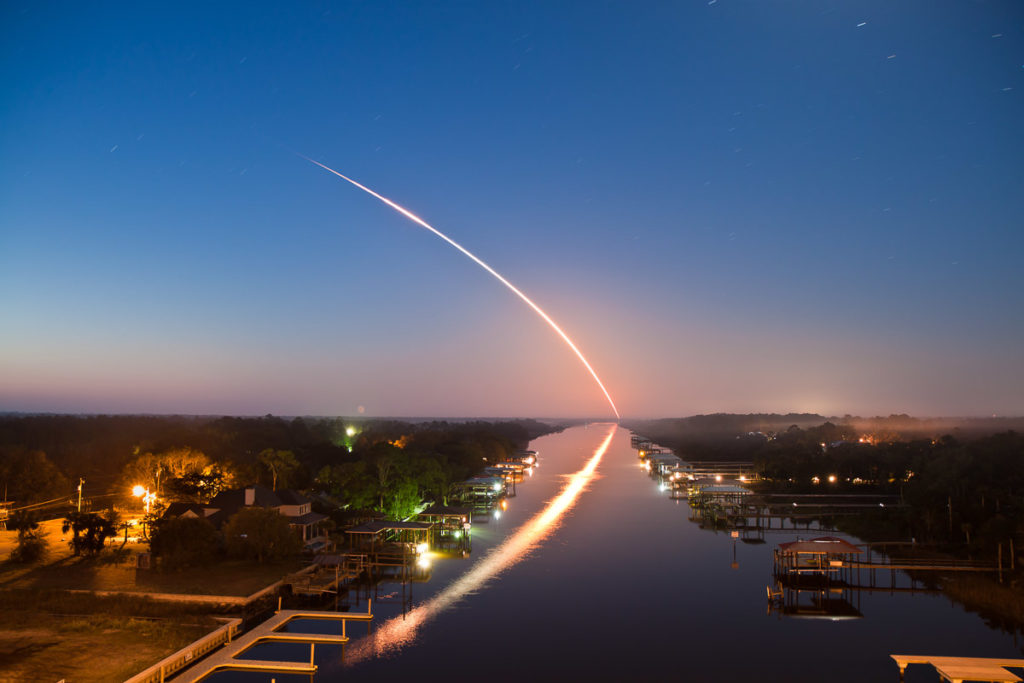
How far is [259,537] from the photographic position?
3002cm

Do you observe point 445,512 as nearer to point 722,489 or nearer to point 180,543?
point 180,543

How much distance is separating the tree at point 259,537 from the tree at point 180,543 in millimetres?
1386

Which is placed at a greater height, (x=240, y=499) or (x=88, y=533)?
(x=240, y=499)

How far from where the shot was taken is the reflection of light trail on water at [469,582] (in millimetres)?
21811

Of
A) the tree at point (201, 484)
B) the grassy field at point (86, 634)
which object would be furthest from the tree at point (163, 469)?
the grassy field at point (86, 634)

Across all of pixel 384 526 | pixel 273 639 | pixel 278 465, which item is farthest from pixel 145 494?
pixel 273 639

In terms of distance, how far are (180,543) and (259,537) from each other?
3323mm

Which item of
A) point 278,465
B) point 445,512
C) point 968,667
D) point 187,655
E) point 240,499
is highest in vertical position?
point 278,465

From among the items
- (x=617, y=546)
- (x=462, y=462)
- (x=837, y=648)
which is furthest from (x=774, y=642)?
(x=462, y=462)

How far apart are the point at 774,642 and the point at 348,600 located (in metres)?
16.7

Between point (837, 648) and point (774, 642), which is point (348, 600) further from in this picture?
point (837, 648)

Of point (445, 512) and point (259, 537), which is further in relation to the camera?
point (445, 512)

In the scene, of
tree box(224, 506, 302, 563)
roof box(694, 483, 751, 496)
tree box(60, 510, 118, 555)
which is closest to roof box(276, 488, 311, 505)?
tree box(224, 506, 302, 563)

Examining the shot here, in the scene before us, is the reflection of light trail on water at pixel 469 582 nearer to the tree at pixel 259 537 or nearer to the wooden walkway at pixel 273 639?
the wooden walkway at pixel 273 639
